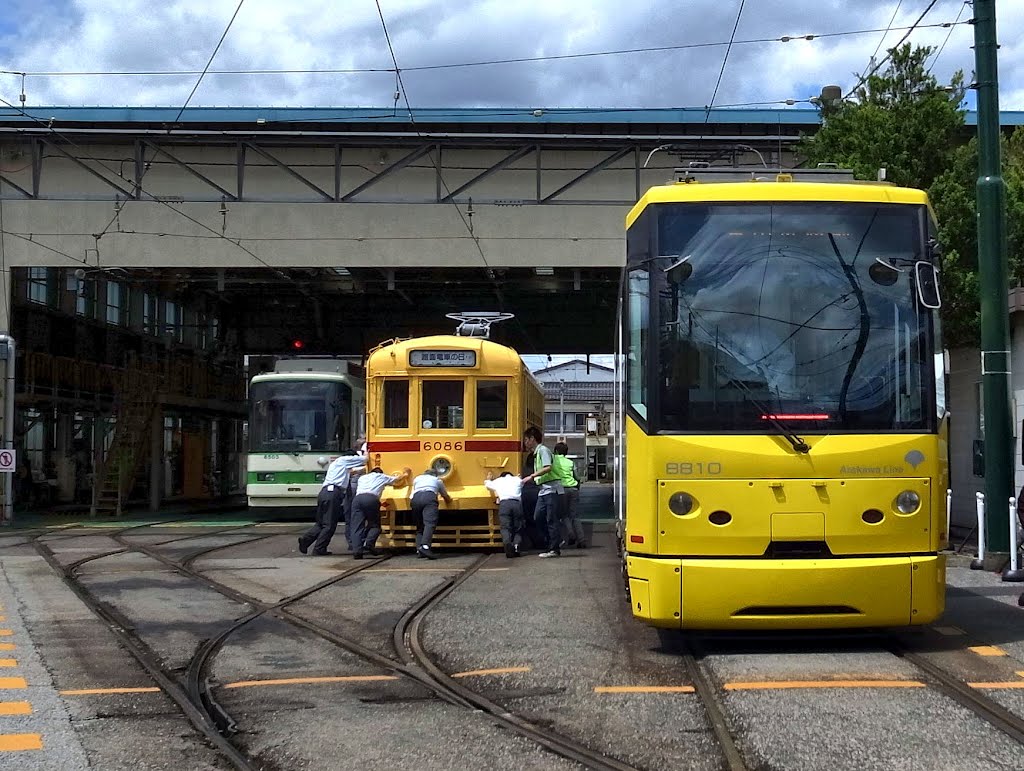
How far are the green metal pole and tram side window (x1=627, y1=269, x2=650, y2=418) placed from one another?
19.9 ft

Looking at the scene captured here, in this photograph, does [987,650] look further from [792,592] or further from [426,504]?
[426,504]

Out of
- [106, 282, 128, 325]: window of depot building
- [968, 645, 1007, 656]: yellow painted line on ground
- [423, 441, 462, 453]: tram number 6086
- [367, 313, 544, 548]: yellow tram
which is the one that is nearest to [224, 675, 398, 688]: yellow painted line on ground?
[968, 645, 1007, 656]: yellow painted line on ground

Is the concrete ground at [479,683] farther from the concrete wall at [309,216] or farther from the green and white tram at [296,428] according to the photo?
the concrete wall at [309,216]

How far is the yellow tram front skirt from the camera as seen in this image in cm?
721

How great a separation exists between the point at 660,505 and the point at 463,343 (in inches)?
355

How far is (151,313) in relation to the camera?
36688mm

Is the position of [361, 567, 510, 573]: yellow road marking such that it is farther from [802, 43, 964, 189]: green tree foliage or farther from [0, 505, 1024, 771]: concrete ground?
[802, 43, 964, 189]: green tree foliage

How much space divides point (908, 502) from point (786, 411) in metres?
0.97

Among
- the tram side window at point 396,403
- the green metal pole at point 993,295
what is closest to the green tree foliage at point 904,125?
the green metal pole at point 993,295

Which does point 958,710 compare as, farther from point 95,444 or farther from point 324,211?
point 95,444

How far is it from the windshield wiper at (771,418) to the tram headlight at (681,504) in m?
0.74

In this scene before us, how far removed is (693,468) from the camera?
7.34 meters

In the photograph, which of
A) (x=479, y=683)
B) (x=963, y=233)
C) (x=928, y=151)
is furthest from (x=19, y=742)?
(x=928, y=151)

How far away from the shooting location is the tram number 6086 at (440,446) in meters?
15.8
